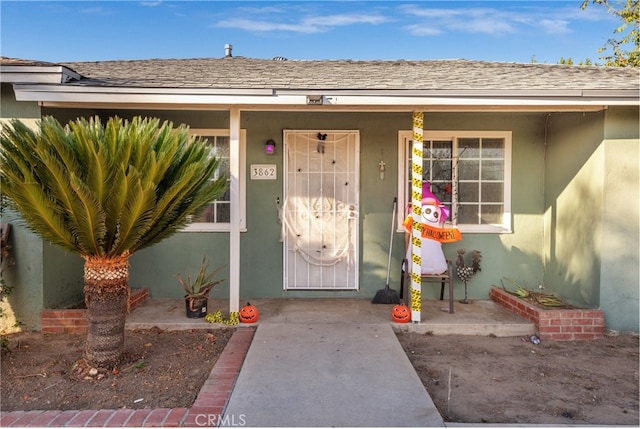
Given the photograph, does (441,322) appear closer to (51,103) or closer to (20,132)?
(20,132)

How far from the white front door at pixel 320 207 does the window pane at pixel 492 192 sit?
6.50 feet

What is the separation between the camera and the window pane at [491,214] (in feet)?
20.8

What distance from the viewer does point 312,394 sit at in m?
3.24

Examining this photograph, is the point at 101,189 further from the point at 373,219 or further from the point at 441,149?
the point at 441,149

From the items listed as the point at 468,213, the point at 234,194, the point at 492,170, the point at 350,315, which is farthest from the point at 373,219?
the point at 234,194

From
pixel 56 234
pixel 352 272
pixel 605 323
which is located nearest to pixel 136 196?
pixel 56 234

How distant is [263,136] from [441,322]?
3.62 meters

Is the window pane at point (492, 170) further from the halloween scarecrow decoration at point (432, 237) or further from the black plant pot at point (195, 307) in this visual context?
the black plant pot at point (195, 307)

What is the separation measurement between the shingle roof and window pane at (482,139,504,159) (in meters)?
0.99

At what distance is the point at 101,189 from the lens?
3355 millimetres

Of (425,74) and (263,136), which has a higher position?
(425,74)

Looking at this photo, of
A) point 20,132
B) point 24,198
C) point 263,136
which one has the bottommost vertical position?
point 24,198

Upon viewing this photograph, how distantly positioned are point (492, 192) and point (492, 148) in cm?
68

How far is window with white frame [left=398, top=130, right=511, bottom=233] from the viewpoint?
20.6 feet
